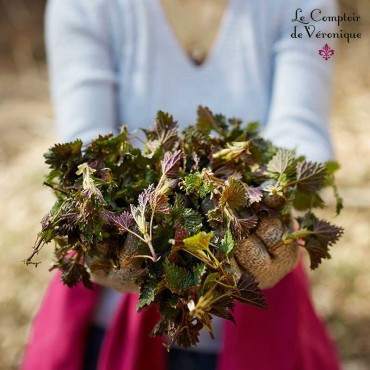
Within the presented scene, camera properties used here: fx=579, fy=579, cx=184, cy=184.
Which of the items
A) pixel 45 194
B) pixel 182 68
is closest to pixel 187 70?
pixel 182 68

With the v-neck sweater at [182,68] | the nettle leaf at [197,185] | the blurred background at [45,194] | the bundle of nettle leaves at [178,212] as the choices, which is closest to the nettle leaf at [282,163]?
the bundle of nettle leaves at [178,212]

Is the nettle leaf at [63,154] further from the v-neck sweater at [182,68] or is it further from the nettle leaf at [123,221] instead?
the v-neck sweater at [182,68]

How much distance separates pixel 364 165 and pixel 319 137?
123 cm

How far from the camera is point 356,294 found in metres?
1.67

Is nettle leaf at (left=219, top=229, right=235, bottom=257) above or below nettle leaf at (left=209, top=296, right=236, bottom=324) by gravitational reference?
above

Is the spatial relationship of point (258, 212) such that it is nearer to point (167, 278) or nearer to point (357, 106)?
point (167, 278)

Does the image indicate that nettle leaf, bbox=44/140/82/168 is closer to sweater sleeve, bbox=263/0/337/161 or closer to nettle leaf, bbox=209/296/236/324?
nettle leaf, bbox=209/296/236/324

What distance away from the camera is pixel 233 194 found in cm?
62

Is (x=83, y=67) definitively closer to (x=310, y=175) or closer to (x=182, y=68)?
(x=182, y=68)

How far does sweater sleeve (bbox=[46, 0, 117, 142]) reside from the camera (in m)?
1.01

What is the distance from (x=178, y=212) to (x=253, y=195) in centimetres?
9

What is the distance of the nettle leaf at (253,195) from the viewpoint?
2.12ft

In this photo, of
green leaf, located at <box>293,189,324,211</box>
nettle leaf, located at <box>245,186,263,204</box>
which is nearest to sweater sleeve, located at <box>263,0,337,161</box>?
green leaf, located at <box>293,189,324,211</box>

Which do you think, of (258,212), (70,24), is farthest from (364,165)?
(258,212)
